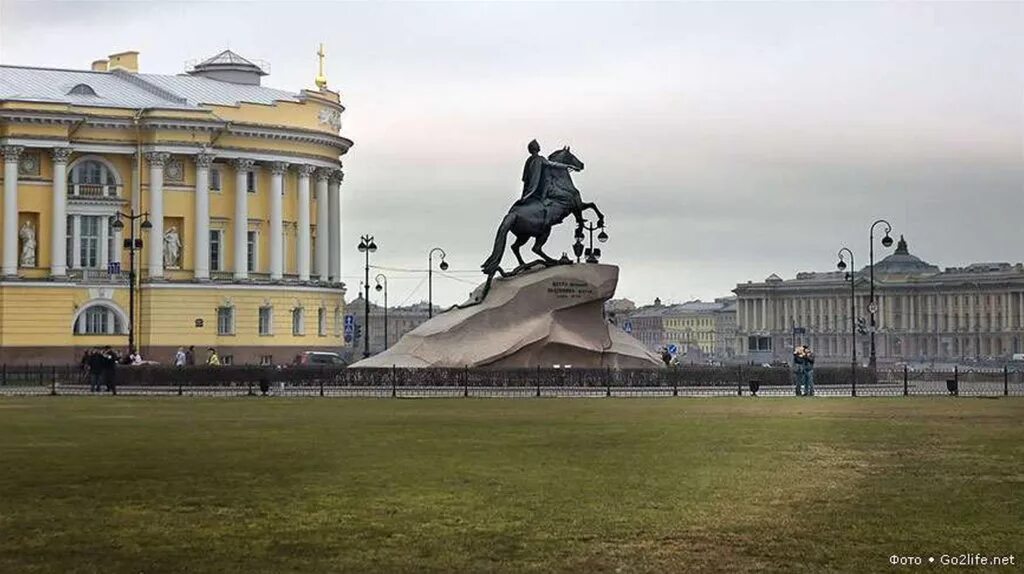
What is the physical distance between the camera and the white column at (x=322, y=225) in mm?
102688

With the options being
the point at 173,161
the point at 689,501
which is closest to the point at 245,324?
the point at 173,161

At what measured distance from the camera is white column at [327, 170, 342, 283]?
104 meters

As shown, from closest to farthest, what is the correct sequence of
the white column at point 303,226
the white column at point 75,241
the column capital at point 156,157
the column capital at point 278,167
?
the white column at point 75,241 → the column capital at point 156,157 → the column capital at point 278,167 → the white column at point 303,226

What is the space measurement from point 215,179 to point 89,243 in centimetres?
837

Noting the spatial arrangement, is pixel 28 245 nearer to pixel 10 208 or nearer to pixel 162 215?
pixel 10 208

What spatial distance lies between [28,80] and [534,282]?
54301 mm

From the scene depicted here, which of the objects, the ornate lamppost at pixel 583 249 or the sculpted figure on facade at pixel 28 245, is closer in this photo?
the ornate lamppost at pixel 583 249

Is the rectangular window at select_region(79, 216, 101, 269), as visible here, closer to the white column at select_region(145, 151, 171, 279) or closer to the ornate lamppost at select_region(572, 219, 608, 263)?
the white column at select_region(145, 151, 171, 279)

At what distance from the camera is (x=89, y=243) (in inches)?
3674

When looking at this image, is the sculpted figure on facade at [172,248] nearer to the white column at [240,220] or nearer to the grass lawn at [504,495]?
the white column at [240,220]

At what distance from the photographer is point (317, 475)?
21344mm

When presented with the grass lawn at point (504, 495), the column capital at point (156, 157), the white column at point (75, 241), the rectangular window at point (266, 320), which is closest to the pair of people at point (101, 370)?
the grass lawn at point (504, 495)

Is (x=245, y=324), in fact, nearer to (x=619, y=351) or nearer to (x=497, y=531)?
(x=619, y=351)

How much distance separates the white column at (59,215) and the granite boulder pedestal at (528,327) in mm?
41890
